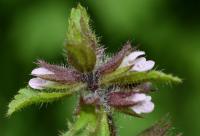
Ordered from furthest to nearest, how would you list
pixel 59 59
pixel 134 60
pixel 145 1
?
1. pixel 59 59
2. pixel 145 1
3. pixel 134 60

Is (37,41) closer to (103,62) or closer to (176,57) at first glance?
(176,57)

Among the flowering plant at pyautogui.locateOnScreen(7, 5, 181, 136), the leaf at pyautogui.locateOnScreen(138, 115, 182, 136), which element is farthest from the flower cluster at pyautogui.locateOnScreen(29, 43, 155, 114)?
the leaf at pyautogui.locateOnScreen(138, 115, 182, 136)

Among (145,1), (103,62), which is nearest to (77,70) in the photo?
(103,62)

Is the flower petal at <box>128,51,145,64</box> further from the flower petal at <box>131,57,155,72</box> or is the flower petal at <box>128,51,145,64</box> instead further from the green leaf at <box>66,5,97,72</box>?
the green leaf at <box>66,5,97,72</box>

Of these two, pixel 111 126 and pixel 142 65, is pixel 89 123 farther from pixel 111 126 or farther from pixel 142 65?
pixel 142 65

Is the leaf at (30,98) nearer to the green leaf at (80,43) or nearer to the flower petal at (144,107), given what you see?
the green leaf at (80,43)

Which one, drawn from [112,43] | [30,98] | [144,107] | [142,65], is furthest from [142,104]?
[112,43]

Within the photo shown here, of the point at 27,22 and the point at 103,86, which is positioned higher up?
the point at 27,22
